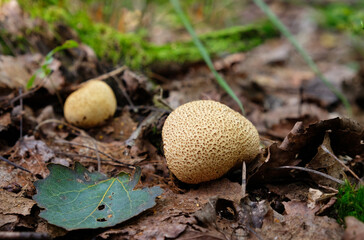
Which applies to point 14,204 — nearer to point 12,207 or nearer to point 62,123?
point 12,207

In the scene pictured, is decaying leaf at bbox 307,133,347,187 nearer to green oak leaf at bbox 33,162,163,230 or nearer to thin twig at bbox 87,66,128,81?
green oak leaf at bbox 33,162,163,230

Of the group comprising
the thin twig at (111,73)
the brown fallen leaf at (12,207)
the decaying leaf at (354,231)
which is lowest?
the decaying leaf at (354,231)

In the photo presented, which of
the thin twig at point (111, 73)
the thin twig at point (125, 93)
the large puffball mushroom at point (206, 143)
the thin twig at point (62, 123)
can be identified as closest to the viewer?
the large puffball mushroom at point (206, 143)

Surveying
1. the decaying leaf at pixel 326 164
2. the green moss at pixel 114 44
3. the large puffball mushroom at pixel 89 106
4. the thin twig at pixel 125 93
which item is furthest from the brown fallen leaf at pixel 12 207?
the green moss at pixel 114 44

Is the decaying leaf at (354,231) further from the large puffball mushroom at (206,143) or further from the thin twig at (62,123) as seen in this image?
the thin twig at (62,123)

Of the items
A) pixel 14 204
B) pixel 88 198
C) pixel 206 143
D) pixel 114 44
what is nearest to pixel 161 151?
pixel 206 143

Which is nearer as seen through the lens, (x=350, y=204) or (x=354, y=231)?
(x=354, y=231)
